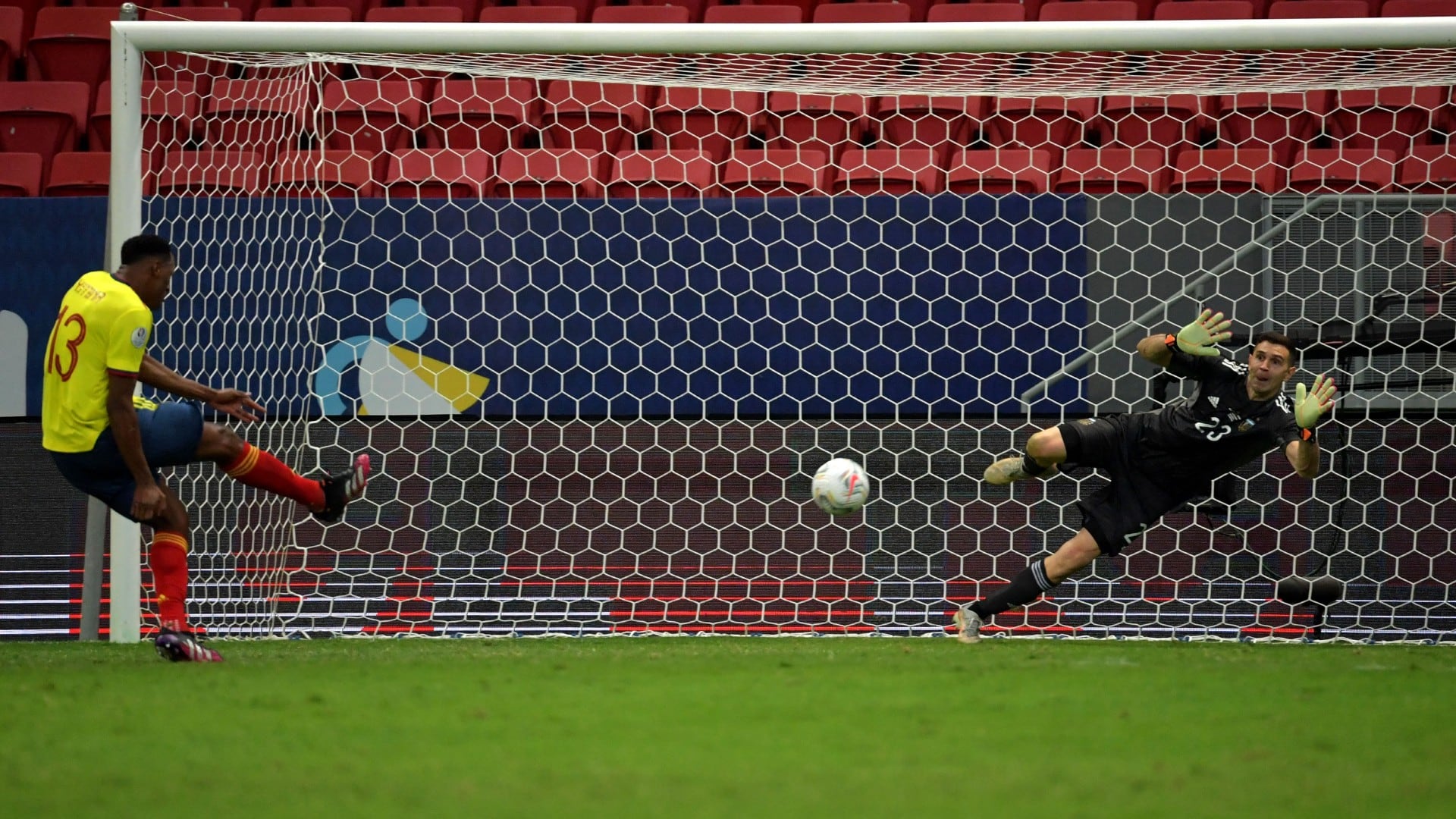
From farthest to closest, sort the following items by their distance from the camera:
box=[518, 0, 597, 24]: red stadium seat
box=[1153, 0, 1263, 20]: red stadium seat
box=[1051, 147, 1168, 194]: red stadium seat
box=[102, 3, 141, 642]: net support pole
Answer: box=[518, 0, 597, 24]: red stadium seat, box=[1153, 0, 1263, 20]: red stadium seat, box=[1051, 147, 1168, 194]: red stadium seat, box=[102, 3, 141, 642]: net support pole

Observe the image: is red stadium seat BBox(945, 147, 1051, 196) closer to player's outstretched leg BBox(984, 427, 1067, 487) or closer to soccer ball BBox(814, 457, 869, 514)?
player's outstretched leg BBox(984, 427, 1067, 487)

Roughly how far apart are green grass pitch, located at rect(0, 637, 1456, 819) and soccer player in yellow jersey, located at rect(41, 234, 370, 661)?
376 mm

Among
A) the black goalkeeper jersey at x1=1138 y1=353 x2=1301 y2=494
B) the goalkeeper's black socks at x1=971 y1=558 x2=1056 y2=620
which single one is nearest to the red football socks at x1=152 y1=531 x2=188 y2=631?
the goalkeeper's black socks at x1=971 y1=558 x2=1056 y2=620

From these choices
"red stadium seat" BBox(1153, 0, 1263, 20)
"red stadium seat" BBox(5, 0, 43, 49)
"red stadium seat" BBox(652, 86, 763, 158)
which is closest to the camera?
"red stadium seat" BBox(652, 86, 763, 158)

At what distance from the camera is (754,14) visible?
32.3 feet

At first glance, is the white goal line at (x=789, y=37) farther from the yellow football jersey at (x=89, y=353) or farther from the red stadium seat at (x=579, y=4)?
the red stadium seat at (x=579, y=4)

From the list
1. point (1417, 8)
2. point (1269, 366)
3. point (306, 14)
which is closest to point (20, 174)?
point (306, 14)

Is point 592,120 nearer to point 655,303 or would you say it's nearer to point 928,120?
point 655,303

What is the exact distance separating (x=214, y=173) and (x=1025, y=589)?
4575 millimetres

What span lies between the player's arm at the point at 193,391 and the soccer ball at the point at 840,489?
2053 mm

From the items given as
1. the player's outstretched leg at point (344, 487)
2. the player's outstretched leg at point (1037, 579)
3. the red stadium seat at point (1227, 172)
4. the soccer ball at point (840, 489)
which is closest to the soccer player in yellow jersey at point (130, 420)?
the player's outstretched leg at point (344, 487)

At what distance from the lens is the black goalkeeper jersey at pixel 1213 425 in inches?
219

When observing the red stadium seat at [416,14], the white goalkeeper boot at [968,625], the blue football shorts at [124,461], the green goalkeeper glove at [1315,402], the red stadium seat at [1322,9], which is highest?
the red stadium seat at [1322,9]

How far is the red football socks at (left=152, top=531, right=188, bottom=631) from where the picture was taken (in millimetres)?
4711
